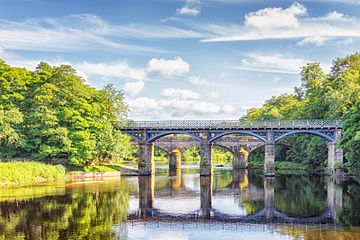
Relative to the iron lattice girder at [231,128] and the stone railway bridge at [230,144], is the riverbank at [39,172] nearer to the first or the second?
the iron lattice girder at [231,128]

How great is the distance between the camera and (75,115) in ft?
208

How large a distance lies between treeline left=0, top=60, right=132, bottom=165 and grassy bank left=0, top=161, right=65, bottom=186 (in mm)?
3457

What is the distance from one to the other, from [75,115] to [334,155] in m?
39.7

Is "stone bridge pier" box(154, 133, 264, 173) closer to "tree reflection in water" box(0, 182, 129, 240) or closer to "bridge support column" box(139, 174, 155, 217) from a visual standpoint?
"bridge support column" box(139, 174, 155, 217)

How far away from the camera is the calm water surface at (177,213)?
25625 millimetres

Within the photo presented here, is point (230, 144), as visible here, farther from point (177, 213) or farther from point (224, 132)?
point (177, 213)

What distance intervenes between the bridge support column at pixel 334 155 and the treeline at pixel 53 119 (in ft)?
107

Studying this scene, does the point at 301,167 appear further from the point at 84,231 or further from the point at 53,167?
the point at 84,231

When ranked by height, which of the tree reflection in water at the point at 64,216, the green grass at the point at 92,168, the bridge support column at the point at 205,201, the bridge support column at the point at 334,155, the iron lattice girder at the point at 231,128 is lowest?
the bridge support column at the point at 205,201

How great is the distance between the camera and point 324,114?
264 feet

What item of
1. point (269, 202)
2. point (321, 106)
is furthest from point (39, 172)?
point (321, 106)

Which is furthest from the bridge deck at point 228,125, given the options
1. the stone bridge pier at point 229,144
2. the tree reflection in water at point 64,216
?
the tree reflection in water at point 64,216

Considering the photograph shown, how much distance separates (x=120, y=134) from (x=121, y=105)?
796 cm

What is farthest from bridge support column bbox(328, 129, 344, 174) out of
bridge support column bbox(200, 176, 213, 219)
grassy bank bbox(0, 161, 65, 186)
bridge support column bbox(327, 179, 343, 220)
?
grassy bank bbox(0, 161, 65, 186)
